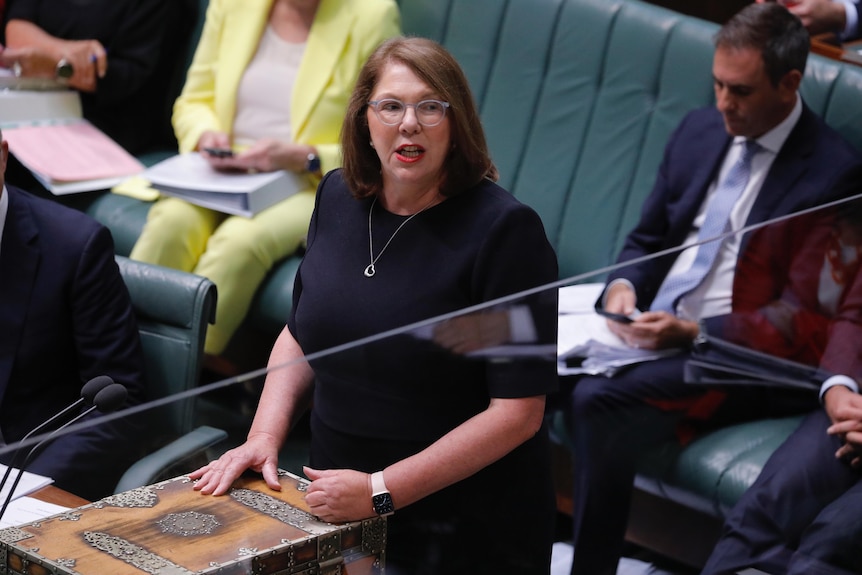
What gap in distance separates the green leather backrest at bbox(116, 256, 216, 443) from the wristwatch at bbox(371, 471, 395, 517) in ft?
2.82

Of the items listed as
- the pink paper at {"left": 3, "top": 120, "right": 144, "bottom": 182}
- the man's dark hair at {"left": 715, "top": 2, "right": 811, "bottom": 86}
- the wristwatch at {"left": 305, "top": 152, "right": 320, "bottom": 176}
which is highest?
the man's dark hair at {"left": 715, "top": 2, "right": 811, "bottom": 86}

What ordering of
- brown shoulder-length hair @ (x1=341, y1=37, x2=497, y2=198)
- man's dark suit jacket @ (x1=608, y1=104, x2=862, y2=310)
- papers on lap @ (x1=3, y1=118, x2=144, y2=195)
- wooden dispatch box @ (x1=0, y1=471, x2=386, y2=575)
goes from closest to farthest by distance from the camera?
wooden dispatch box @ (x1=0, y1=471, x2=386, y2=575), brown shoulder-length hair @ (x1=341, y1=37, x2=497, y2=198), man's dark suit jacket @ (x1=608, y1=104, x2=862, y2=310), papers on lap @ (x1=3, y1=118, x2=144, y2=195)

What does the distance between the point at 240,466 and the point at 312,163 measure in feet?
6.44

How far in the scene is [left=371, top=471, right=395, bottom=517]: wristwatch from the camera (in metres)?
1.28

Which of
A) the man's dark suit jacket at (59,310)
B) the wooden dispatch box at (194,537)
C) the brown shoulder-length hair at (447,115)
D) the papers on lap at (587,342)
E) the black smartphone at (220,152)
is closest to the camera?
the wooden dispatch box at (194,537)

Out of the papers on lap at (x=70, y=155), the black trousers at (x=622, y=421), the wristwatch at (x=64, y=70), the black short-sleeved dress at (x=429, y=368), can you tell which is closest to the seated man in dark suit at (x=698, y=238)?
the black trousers at (x=622, y=421)

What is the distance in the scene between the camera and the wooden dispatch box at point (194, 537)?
1.13 m

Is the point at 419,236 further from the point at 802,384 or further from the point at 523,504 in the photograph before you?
the point at 802,384

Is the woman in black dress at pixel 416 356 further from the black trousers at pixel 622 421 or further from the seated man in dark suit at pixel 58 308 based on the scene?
the seated man in dark suit at pixel 58 308

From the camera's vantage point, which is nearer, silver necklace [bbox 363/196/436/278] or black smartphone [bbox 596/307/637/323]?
silver necklace [bbox 363/196/436/278]

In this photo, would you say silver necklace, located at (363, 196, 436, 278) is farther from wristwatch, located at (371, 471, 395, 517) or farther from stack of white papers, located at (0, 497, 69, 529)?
stack of white papers, located at (0, 497, 69, 529)

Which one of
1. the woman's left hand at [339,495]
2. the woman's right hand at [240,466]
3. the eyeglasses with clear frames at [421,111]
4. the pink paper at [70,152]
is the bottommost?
the pink paper at [70,152]

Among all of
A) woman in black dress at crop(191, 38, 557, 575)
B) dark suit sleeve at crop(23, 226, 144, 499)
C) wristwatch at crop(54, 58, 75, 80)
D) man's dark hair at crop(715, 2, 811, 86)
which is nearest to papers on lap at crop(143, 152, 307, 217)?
wristwatch at crop(54, 58, 75, 80)

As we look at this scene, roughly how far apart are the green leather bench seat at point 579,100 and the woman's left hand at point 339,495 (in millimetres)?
1569
